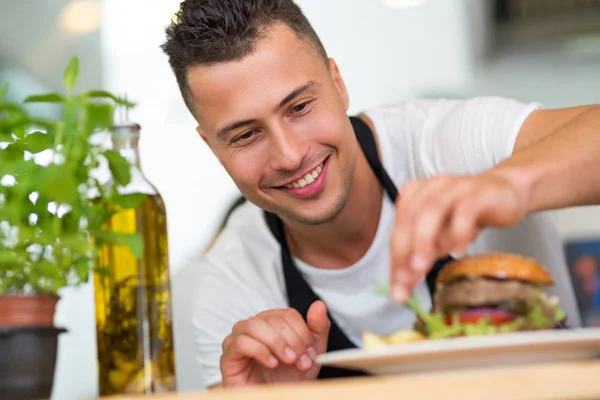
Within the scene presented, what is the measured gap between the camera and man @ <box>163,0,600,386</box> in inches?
38.5

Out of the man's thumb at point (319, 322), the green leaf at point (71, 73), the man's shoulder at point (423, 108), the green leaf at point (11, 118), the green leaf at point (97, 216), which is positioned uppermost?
the man's shoulder at point (423, 108)

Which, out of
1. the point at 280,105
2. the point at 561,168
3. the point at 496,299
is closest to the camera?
the point at 496,299

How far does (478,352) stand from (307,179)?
0.75 metres

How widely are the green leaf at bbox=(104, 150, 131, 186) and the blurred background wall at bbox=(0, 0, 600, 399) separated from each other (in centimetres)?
165

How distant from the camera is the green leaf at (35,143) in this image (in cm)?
84

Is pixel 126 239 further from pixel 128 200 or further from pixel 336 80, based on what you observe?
pixel 336 80

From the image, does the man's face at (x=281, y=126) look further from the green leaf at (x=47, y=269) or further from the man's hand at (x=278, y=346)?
the green leaf at (x=47, y=269)

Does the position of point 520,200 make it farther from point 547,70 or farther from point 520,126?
point 547,70

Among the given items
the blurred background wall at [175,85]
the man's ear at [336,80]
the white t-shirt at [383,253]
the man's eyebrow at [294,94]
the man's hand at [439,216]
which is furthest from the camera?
the blurred background wall at [175,85]

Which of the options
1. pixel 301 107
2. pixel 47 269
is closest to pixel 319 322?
pixel 47 269

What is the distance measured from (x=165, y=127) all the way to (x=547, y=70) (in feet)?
3.99

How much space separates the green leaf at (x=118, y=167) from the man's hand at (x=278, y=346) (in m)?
0.25

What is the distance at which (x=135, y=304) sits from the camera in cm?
89

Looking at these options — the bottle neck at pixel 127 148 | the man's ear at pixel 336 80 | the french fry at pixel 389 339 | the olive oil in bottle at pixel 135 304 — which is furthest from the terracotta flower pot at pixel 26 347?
the man's ear at pixel 336 80
